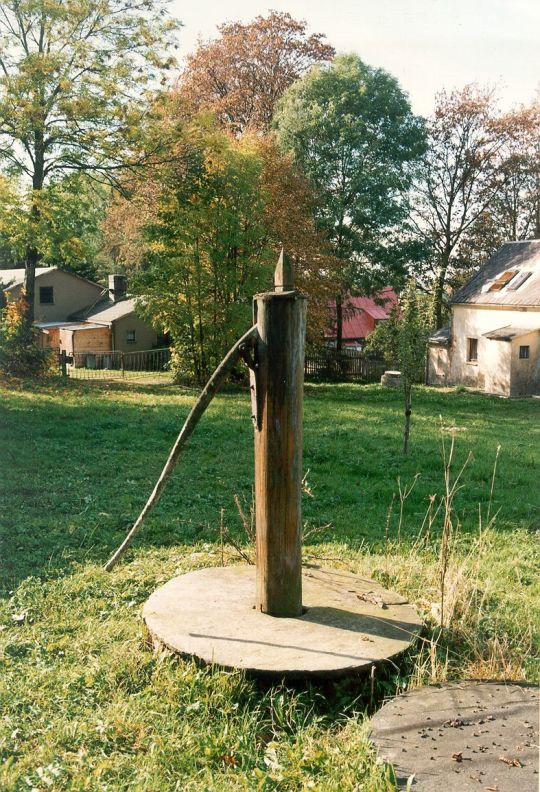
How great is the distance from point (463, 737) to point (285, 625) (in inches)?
52.2

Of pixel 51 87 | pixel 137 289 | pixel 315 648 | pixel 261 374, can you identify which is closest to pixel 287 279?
pixel 261 374

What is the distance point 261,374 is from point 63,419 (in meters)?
12.0

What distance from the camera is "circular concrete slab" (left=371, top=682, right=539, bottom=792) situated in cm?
371

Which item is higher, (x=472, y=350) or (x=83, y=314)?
(x=83, y=314)

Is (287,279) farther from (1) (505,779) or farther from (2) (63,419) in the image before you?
(2) (63,419)

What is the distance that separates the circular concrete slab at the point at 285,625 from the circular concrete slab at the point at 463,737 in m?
0.39

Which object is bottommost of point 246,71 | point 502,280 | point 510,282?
point 510,282

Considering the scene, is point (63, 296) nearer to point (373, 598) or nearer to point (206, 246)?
point (206, 246)

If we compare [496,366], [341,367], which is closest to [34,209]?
[341,367]

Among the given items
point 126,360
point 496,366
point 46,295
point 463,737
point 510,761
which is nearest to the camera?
point 510,761

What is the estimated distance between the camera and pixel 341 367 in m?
37.0

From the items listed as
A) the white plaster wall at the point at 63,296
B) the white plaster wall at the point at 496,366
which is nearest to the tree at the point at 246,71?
the white plaster wall at the point at 496,366

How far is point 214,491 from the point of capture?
10.5m

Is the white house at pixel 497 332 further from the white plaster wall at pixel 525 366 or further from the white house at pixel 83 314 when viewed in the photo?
the white house at pixel 83 314
